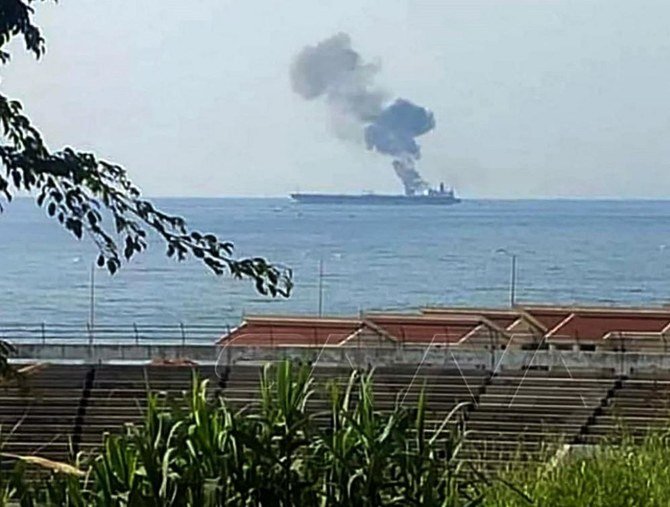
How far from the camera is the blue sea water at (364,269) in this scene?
25516 mm

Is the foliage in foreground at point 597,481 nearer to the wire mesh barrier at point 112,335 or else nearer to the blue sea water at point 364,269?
the blue sea water at point 364,269

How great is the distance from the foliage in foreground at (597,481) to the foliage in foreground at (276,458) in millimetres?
530

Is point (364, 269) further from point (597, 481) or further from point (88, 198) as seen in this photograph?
point (88, 198)

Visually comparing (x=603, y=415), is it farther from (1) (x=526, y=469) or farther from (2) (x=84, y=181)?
(2) (x=84, y=181)

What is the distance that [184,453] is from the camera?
88.6 inches

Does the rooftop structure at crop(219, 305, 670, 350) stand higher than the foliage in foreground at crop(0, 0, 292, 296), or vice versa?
the foliage in foreground at crop(0, 0, 292, 296)

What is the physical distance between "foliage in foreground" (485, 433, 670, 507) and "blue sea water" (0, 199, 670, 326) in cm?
146

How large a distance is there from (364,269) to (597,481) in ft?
135

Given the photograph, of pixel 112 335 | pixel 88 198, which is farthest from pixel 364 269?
pixel 88 198

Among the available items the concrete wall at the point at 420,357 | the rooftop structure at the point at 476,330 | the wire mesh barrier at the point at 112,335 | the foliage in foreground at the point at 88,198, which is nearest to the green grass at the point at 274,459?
the foliage in foreground at the point at 88,198

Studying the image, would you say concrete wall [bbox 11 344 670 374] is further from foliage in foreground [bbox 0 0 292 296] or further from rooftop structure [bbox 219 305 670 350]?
foliage in foreground [bbox 0 0 292 296]

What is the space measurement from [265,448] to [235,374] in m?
10.9

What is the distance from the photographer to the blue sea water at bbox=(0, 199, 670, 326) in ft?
83.7

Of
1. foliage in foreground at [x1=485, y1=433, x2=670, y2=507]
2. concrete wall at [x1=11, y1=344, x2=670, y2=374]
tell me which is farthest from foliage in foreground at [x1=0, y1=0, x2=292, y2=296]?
concrete wall at [x1=11, y1=344, x2=670, y2=374]
